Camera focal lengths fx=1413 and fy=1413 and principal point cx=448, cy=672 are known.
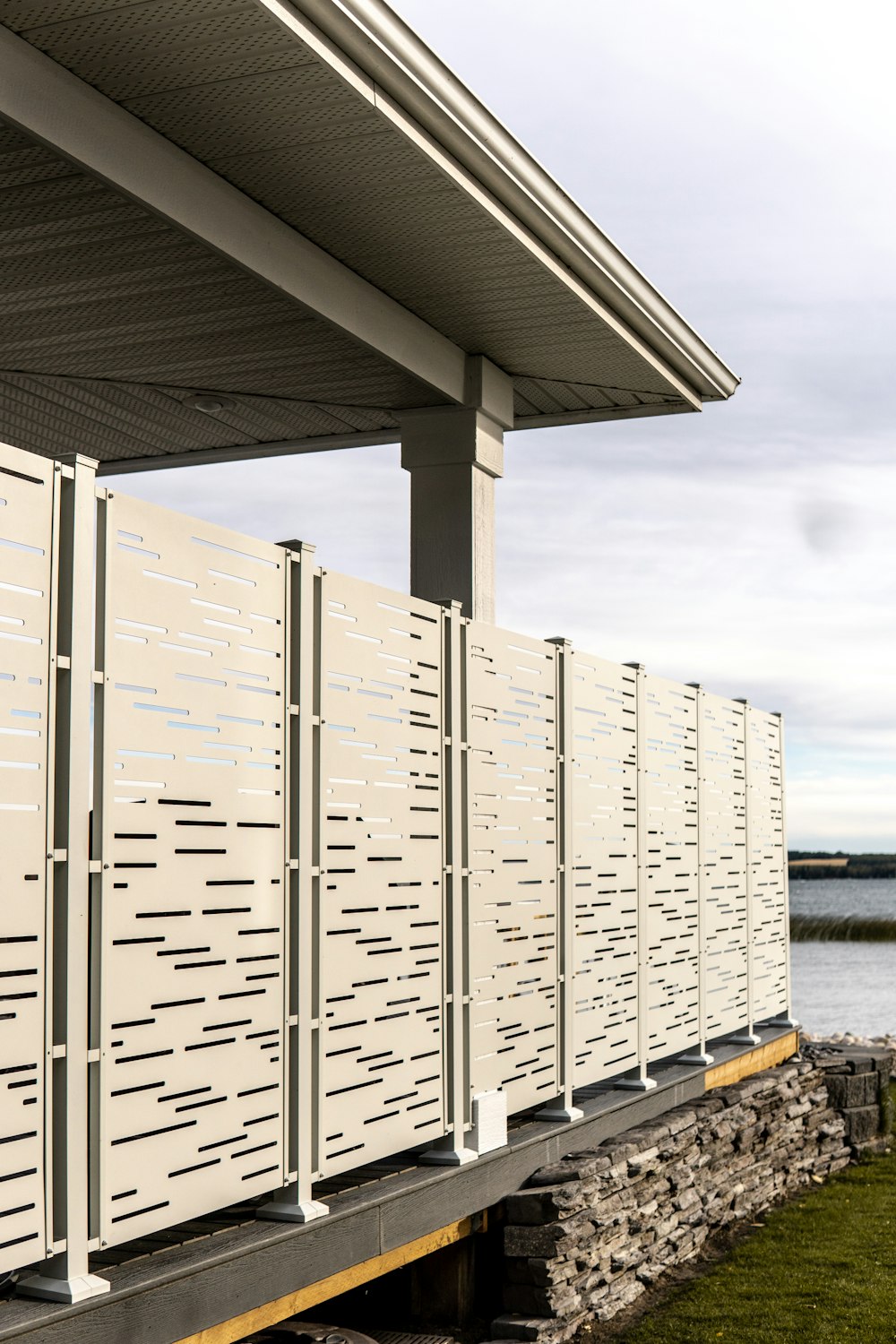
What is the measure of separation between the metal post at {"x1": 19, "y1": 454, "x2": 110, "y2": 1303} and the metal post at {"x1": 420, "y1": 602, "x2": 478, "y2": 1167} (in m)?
2.41

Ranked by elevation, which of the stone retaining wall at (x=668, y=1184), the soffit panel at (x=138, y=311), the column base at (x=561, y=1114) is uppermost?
the soffit panel at (x=138, y=311)

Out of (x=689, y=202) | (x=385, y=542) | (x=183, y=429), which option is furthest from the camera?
(x=385, y=542)

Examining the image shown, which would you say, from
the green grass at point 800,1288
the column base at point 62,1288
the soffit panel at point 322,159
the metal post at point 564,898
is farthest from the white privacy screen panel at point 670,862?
the column base at point 62,1288

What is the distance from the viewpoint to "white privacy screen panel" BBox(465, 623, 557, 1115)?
666 centimetres

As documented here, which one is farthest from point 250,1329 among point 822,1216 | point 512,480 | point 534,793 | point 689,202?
point 512,480

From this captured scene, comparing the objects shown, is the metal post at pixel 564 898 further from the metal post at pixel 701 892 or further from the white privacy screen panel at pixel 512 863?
the metal post at pixel 701 892

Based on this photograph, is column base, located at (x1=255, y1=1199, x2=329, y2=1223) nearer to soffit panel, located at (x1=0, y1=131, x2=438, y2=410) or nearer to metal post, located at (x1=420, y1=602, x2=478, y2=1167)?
metal post, located at (x1=420, y1=602, x2=478, y2=1167)

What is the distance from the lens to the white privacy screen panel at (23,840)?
3889 mm

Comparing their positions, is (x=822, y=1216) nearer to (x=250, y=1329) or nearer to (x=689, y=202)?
(x=250, y=1329)

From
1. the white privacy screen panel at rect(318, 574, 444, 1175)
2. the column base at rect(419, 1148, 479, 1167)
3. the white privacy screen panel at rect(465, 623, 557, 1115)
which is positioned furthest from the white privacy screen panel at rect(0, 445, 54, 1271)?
the white privacy screen panel at rect(465, 623, 557, 1115)

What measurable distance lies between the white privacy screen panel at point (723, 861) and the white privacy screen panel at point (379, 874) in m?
4.11

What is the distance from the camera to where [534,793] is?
7.35m

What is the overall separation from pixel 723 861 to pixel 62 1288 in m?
7.16

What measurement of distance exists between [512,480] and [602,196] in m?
9.76
